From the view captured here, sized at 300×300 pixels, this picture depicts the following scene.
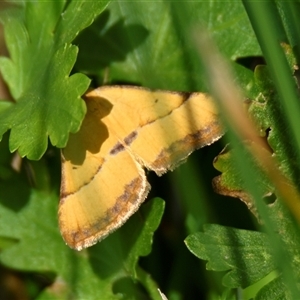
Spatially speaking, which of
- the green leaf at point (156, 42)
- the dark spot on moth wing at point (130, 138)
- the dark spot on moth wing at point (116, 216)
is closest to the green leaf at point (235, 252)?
the dark spot on moth wing at point (116, 216)

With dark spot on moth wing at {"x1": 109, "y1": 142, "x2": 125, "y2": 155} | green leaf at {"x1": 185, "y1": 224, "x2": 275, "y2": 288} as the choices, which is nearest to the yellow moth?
dark spot on moth wing at {"x1": 109, "y1": 142, "x2": 125, "y2": 155}

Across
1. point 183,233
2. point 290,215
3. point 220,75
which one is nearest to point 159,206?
point 183,233

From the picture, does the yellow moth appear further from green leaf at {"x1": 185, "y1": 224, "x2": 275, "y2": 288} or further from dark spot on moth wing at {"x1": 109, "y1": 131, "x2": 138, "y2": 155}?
green leaf at {"x1": 185, "y1": 224, "x2": 275, "y2": 288}

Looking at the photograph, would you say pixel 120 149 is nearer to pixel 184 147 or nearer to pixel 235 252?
pixel 184 147

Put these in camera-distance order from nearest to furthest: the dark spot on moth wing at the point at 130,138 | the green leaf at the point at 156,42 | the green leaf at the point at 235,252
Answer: the green leaf at the point at 235,252 → the dark spot on moth wing at the point at 130,138 → the green leaf at the point at 156,42

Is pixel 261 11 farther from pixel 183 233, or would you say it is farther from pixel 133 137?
pixel 183 233

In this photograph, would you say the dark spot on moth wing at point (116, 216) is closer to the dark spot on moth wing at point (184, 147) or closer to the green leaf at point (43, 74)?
the dark spot on moth wing at point (184, 147)

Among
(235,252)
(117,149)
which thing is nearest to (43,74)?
(117,149)
